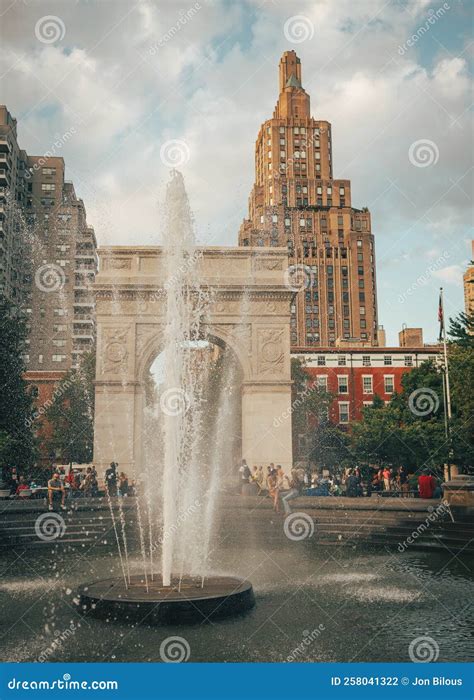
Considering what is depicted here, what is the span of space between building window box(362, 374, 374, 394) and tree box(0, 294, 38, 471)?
122ft

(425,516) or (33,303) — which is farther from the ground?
(33,303)

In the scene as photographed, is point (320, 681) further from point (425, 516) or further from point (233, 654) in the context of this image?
point (425, 516)

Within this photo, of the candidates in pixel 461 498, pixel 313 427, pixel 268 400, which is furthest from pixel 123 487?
pixel 313 427

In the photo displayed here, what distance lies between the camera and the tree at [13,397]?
107 ft

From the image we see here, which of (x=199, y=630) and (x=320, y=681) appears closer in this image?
(x=320, y=681)

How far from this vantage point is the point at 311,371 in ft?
212

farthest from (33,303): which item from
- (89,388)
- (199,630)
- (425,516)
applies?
(199,630)

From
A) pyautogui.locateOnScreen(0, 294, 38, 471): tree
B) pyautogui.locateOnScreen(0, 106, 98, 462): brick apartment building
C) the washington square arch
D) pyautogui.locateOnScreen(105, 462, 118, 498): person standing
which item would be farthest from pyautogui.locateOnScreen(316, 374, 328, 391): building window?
pyautogui.locateOnScreen(105, 462, 118, 498): person standing

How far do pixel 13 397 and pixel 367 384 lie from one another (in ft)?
129

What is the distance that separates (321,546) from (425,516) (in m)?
2.86

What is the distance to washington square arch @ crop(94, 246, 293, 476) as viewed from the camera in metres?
32.0

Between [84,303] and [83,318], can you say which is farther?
[84,303]

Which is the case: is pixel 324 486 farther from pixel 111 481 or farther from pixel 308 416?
pixel 308 416

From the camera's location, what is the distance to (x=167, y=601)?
725 cm
